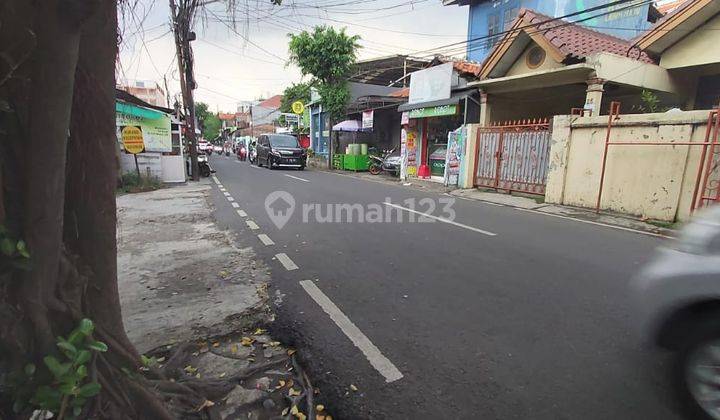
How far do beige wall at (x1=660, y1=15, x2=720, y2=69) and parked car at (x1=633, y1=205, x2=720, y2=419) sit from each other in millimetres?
11447

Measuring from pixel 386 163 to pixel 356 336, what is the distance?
17.1 metres

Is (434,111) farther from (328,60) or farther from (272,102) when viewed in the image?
(272,102)

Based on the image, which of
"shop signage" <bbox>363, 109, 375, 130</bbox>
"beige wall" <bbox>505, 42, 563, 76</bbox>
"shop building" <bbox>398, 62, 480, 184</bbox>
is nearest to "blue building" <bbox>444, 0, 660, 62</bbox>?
"shop building" <bbox>398, 62, 480, 184</bbox>

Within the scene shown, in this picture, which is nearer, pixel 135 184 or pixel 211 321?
pixel 211 321

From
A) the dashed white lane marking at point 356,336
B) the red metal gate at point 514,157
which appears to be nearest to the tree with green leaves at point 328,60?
the red metal gate at point 514,157

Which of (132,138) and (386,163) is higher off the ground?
(132,138)

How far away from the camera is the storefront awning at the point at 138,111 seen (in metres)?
13.2

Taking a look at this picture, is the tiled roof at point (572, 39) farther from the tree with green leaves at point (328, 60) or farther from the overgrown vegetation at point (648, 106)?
the tree with green leaves at point (328, 60)

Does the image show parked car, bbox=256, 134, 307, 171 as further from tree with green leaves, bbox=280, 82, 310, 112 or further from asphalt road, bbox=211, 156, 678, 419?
asphalt road, bbox=211, 156, 678, 419

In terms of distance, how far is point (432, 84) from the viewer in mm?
16516

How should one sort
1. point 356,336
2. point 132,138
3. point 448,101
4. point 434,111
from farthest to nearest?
1. point 434,111
2. point 448,101
3. point 132,138
4. point 356,336

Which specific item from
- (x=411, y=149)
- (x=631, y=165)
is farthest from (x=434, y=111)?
(x=631, y=165)

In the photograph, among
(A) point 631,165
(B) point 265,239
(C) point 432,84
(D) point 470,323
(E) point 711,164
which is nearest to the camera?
(D) point 470,323

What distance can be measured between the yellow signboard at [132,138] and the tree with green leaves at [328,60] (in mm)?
11740
